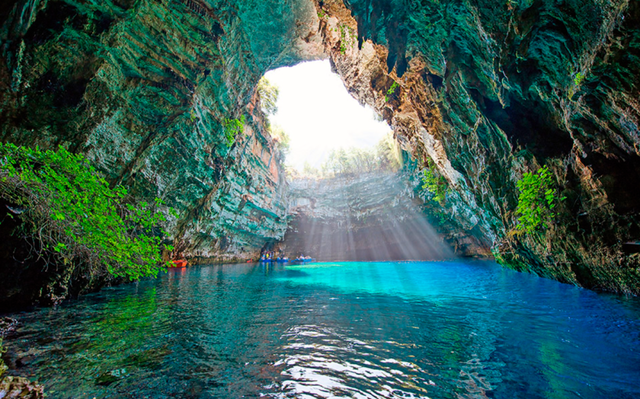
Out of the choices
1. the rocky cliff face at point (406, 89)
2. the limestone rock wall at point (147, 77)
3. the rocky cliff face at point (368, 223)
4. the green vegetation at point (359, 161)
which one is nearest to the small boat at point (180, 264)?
the limestone rock wall at point (147, 77)

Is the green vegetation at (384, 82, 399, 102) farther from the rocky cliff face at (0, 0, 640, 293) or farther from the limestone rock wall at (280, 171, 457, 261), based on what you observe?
the limestone rock wall at (280, 171, 457, 261)

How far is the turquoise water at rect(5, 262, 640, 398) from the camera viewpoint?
2.98 meters

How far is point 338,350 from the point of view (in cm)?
410

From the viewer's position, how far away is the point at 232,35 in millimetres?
12672

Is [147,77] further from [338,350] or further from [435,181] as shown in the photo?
[435,181]

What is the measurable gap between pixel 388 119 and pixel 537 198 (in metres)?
10.2

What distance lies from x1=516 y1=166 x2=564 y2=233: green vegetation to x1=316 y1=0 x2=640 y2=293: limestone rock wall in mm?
280

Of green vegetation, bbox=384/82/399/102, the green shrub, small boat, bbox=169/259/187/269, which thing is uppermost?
green vegetation, bbox=384/82/399/102

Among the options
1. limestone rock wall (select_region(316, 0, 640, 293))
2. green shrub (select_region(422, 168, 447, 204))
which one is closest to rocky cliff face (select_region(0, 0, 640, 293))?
limestone rock wall (select_region(316, 0, 640, 293))

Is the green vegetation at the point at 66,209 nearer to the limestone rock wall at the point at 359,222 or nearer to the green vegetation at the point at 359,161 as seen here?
the limestone rock wall at the point at 359,222

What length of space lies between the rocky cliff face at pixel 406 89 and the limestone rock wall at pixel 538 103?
41 millimetres

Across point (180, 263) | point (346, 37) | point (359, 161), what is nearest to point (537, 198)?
point (346, 37)

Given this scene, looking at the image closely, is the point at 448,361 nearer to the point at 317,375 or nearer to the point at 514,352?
the point at 514,352

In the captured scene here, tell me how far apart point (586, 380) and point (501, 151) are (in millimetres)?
8882
